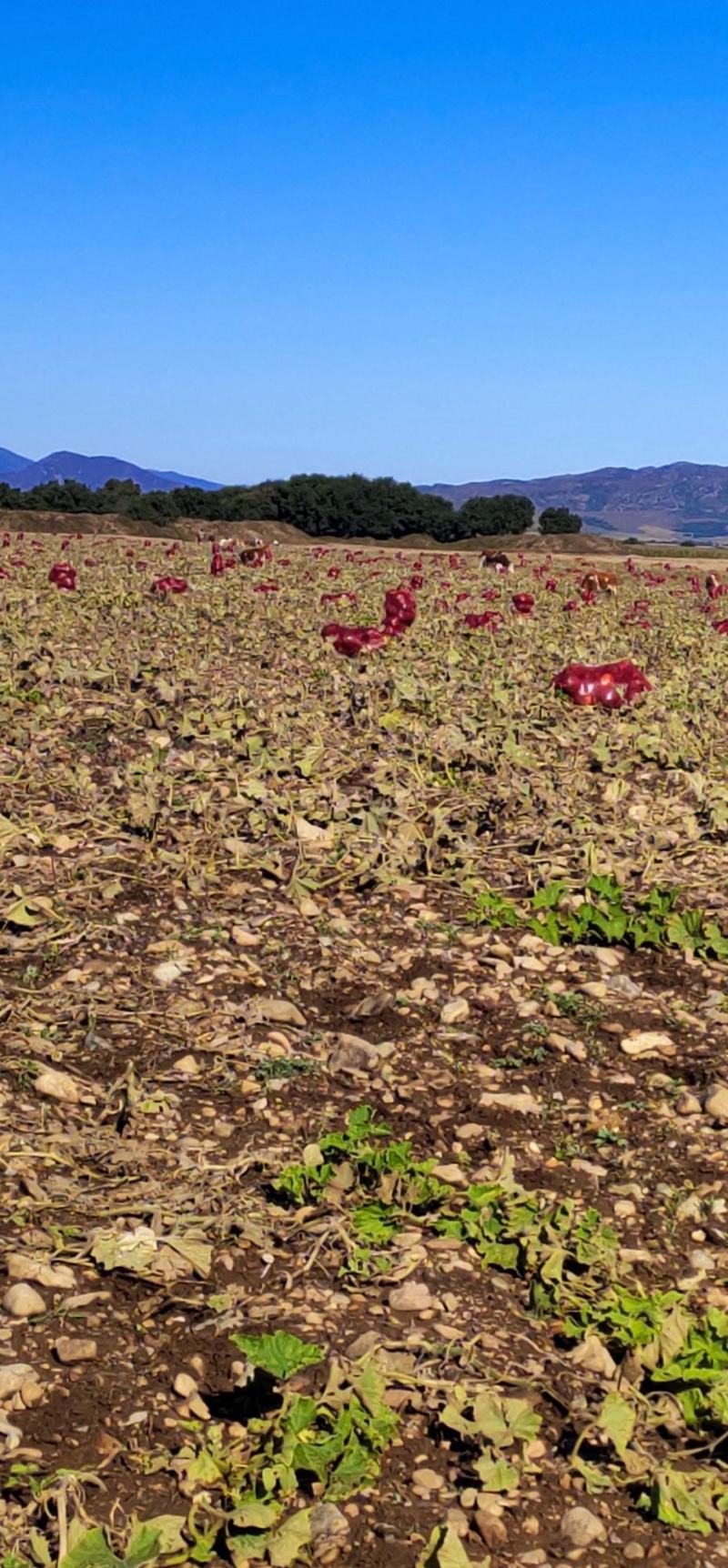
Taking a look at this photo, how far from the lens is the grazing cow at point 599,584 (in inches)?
719

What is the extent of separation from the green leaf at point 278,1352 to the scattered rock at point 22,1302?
0.46 meters

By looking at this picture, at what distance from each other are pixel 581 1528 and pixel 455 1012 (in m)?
2.18

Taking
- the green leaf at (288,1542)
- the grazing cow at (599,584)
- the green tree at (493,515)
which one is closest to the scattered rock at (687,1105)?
the green leaf at (288,1542)

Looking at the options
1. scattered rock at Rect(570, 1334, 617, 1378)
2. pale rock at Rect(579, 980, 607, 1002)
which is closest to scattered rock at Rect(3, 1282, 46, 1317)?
scattered rock at Rect(570, 1334, 617, 1378)

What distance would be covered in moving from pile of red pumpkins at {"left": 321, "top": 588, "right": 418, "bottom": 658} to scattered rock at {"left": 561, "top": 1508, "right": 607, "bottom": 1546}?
823cm

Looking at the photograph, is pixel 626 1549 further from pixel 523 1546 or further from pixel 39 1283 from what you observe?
pixel 39 1283

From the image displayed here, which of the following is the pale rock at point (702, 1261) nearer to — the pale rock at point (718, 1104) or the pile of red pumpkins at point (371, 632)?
the pale rock at point (718, 1104)

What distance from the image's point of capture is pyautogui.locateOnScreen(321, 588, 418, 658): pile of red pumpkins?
34.8 ft

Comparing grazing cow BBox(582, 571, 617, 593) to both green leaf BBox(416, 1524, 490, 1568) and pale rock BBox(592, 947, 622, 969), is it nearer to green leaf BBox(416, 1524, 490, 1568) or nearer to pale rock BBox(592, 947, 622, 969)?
pale rock BBox(592, 947, 622, 969)

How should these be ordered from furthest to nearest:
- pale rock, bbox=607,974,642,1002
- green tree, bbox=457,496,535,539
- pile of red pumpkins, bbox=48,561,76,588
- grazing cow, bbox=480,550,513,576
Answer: green tree, bbox=457,496,535,539
grazing cow, bbox=480,550,513,576
pile of red pumpkins, bbox=48,561,76,588
pale rock, bbox=607,974,642,1002

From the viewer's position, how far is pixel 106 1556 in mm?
2385

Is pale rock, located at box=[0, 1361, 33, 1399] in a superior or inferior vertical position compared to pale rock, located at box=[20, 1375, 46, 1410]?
superior

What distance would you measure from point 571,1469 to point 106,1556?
0.86 m

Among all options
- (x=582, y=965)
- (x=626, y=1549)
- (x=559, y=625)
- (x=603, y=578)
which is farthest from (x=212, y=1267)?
(x=603, y=578)
